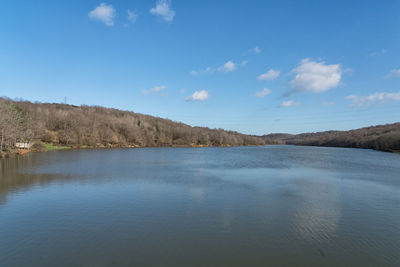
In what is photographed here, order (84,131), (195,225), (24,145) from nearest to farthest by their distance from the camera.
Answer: (195,225) < (24,145) < (84,131)

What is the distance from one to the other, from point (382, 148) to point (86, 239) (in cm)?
10943

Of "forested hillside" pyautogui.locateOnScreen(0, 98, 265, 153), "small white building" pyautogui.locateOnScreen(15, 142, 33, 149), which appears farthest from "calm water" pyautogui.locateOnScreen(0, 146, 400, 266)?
"small white building" pyautogui.locateOnScreen(15, 142, 33, 149)

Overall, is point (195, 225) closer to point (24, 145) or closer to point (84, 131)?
point (24, 145)

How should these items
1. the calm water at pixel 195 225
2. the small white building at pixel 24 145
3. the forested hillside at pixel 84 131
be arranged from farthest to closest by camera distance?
the forested hillside at pixel 84 131 → the small white building at pixel 24 145 → the calm water at pixel 195 225

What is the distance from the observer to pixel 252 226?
32.6ft

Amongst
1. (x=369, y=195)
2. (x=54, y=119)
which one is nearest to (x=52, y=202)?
(x=369, y=195)

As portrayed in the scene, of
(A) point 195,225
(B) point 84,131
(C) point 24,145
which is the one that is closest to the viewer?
(A) point 195,225

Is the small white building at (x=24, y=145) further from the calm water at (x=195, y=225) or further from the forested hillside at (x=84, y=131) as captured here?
the calm water at (x=195, y=225)

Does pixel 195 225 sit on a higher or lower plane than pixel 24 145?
lower

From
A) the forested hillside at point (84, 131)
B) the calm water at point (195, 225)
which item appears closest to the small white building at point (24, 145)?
the forested hillside at point (84, 131)

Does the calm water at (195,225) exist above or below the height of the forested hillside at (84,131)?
below

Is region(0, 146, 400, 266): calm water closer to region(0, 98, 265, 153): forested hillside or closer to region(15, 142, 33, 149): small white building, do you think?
region(0, 98, 265, 153): forested hillside

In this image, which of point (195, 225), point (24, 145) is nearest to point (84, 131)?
point (24, 145)

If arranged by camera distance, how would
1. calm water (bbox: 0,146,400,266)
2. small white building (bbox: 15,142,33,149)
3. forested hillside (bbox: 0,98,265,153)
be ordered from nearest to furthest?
calm water (bbox: 0,146,400,266) < small white building (bbox: 15,142,33,149) < forested hillside (bbox: 0,98,265,153)
